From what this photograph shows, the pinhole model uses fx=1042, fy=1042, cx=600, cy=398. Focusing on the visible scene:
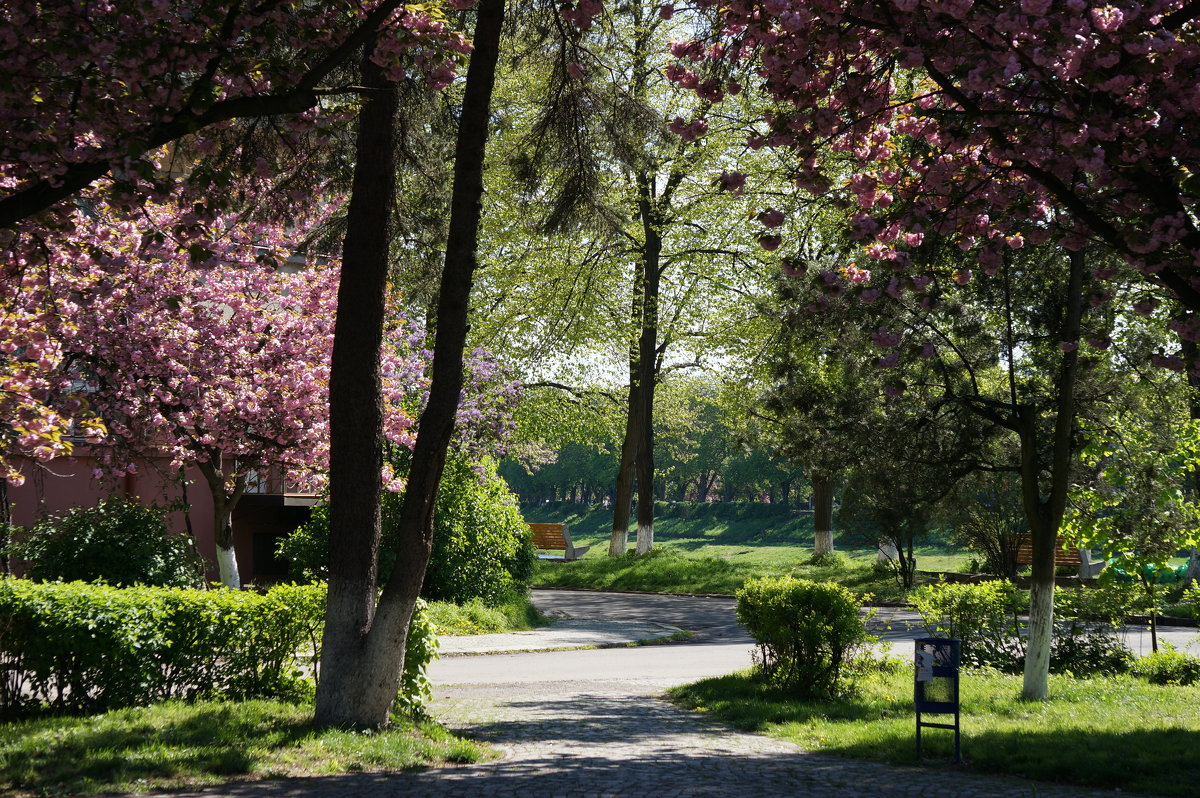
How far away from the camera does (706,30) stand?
342 inches

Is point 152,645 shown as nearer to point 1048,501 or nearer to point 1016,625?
point 1048,501

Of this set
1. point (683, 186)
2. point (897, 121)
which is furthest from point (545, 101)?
point (683, 186)

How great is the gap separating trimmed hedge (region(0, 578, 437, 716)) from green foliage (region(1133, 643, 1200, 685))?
29.0ft

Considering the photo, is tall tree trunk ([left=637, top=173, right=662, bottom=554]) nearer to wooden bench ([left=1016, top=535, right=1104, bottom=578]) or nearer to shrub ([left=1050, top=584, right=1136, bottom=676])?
wooden bench ([left=1016, top=535, right=1104, bottom=578])

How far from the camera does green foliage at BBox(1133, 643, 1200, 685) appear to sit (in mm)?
12523

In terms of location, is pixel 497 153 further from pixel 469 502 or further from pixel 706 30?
pixel 706 30

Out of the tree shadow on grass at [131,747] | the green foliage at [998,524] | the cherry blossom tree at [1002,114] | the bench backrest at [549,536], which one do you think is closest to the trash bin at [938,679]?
the cherry blossom tree at [1002,114]

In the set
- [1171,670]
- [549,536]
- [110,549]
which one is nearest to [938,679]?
[1171,670]

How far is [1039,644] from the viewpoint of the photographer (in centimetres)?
1109

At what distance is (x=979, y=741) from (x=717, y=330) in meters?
23.2

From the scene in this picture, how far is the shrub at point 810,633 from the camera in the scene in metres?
11.4

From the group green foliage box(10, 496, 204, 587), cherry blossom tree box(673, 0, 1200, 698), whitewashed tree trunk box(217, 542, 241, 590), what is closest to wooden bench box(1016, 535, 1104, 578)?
whitewashed tree trunk box(217, 542, 241, 590)

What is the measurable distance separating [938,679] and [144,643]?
6377mm

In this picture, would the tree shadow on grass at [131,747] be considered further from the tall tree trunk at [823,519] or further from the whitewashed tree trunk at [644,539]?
the tall tree trunk at [823,519]
